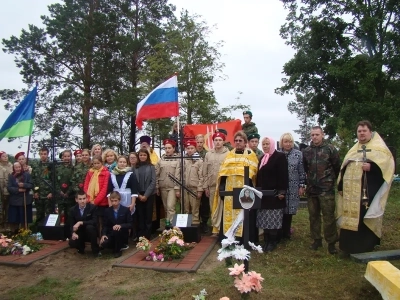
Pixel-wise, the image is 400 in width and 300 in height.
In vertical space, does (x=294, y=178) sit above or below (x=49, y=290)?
above

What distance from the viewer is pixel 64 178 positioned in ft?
24.8

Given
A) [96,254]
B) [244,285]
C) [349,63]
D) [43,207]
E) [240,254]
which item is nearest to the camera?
[244,285]

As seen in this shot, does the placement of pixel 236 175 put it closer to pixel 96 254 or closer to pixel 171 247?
pixel 171 247

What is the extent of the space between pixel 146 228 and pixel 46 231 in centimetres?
196

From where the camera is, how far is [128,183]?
269 inches

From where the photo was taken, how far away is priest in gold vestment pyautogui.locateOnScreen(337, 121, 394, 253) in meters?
5.21

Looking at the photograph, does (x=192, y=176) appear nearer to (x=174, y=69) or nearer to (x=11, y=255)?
(x=11, y=255)

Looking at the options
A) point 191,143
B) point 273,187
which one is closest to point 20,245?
point 191,143

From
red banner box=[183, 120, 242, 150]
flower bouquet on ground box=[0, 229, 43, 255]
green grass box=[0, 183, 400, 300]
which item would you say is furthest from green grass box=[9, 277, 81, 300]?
red banner box=[183, 120, 242, 150]

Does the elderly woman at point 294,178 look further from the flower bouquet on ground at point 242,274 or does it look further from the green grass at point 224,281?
the flower bouquet on ground at point 242,274

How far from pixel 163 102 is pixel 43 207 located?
3304 mm

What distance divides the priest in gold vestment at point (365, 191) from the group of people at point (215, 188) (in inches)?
0.5

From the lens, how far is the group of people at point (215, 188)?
17.6 ft

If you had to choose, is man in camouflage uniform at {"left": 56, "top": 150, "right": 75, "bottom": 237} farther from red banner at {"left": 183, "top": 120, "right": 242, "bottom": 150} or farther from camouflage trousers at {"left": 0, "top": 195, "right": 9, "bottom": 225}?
red banner at {"left": 183, "top": 120, "right": 242, "bottom": 150}
